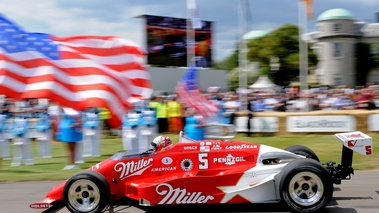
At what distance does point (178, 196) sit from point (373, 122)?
11409mm

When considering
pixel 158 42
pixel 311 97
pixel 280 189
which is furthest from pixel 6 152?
pixel 158 42

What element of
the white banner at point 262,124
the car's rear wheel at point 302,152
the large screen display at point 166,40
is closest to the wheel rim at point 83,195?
the car's rear wheel at point 302,152

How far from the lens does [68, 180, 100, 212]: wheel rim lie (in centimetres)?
751

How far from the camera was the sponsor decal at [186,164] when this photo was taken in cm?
769

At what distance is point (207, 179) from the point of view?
7.25 meters

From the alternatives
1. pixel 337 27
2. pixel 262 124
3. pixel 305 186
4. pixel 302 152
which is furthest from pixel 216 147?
pixel 337 27

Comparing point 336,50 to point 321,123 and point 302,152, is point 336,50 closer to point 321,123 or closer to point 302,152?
point 321,123

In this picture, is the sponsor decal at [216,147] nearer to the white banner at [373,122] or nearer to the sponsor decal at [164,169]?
the sponsor decal at [164,169]

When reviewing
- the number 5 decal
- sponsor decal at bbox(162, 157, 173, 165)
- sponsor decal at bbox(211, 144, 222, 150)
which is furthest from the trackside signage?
sponsor decal at bbox(162, 157, 173, 165)

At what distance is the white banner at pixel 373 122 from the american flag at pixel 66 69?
842cm

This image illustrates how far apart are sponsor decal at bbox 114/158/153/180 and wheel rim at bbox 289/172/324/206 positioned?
203 centimetres

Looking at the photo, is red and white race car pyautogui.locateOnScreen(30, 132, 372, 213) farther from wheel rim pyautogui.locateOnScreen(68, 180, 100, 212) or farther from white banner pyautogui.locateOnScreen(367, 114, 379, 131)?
white banner pyautogui.locateOnScreen(367, 114, 379, 131)

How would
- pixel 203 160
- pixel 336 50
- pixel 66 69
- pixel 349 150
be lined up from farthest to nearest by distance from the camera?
pixel 336 50 < pixel 66 69 < pixel 349 150 < pixel 203 160

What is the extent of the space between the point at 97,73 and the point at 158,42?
1023 inches
